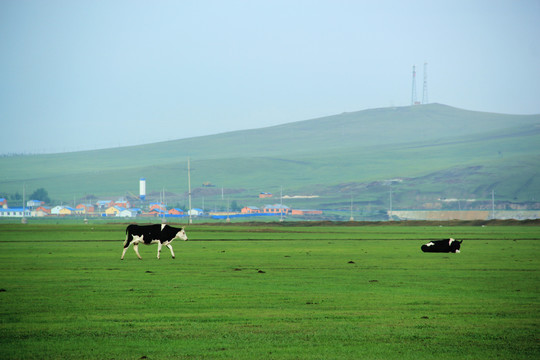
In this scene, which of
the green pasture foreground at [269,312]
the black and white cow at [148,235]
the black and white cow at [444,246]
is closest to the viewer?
the green pasture foreground at [269,312]

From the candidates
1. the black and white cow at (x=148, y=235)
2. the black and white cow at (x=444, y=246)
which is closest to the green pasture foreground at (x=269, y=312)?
the black and white cow at (x=148, y=235)

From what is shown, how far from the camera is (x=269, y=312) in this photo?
52.3 ft

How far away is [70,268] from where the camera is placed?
27.5m

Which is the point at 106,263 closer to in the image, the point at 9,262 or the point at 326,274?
the point at 9,262

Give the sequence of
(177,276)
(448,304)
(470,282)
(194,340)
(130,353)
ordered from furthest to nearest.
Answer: (177,276), (470,282), (448,304), (194,340), (130,353)

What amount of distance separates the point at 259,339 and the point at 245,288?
734cm

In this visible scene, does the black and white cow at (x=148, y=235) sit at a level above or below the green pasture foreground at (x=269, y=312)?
above

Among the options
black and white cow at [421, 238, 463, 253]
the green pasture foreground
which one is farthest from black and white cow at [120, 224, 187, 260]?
black and white cow at [421, 238, 463, 253]

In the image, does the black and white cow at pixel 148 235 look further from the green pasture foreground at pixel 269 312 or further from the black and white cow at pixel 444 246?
the black and white cow at pixel 444 246

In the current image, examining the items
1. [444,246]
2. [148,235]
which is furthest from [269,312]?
[444,246]

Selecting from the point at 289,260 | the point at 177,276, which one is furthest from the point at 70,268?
the point at 289,260

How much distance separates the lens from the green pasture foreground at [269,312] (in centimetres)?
1230

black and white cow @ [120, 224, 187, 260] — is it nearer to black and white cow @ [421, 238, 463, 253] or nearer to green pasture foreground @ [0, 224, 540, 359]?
green pasture foreground @ [0, 224, 540, 359]

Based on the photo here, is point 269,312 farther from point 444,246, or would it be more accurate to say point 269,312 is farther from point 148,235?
point 444,246
